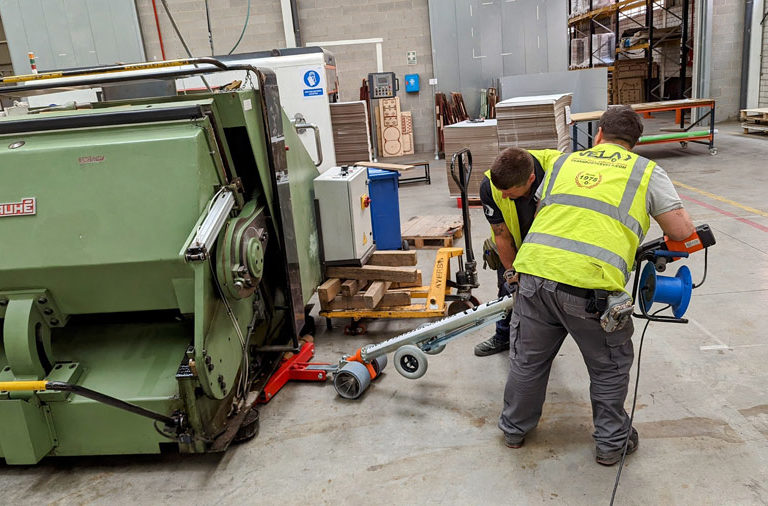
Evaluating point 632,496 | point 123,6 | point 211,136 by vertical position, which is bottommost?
point 632,496

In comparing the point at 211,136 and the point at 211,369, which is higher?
the point at 211,136

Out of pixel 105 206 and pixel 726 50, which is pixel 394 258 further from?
pixel 726 50

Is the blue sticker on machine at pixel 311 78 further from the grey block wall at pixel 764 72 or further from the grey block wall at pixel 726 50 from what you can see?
the grey block wall at pixel 764 72

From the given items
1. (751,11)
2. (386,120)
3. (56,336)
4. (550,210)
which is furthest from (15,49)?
(751,11)

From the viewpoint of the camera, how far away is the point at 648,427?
3.05m

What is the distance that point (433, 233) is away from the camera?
6559 millimetres

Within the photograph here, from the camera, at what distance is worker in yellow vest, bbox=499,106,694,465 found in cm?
256

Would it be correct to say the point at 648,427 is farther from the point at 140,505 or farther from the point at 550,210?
the point at 140,505

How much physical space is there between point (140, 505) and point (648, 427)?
8.17 ft

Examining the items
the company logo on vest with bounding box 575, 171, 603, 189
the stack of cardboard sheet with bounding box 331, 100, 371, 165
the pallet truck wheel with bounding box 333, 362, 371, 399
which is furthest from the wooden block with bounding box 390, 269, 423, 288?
the stack of cardboard sheet with bounding box 331, 100, 371, 165

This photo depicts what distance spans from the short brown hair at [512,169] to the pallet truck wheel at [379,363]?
1371 mm

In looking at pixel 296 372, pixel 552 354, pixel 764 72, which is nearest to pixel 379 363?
pixel 296 372

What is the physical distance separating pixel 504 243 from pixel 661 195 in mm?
920

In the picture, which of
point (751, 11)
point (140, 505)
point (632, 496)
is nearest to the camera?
point (632, 496)
